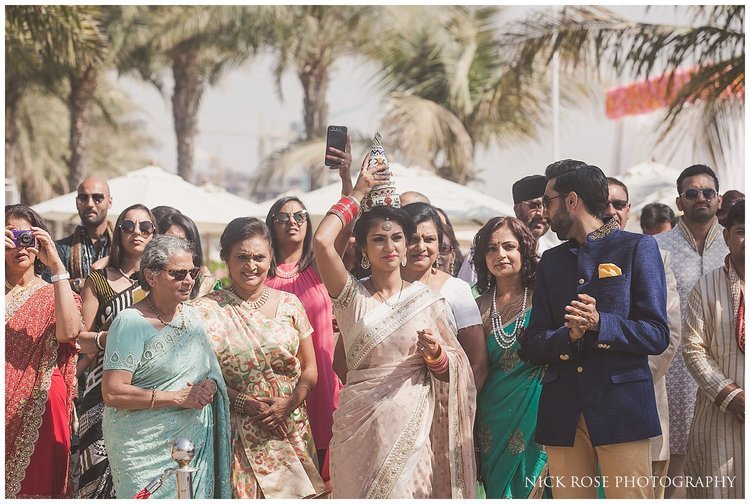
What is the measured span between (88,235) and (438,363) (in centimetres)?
317

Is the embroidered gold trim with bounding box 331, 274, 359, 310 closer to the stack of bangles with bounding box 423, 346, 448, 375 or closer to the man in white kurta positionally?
the stack of bangles with bounding box 423, 346, 448, 375

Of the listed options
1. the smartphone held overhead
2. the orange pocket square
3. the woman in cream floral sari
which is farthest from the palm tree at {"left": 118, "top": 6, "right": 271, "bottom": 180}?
the orange pocket square

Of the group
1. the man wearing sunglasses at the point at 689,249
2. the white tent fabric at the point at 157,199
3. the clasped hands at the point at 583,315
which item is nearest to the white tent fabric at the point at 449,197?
the white tent fabric at the point at 157,199

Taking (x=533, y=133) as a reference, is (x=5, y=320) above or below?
below

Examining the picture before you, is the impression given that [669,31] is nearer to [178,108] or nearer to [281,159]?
[281,159]

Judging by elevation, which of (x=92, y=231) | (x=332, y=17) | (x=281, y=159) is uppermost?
(x=332, y=17)

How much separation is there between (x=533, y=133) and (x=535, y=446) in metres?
18.7

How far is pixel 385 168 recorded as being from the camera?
5.04 meters

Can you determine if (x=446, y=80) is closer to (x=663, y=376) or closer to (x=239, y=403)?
(x=663, y=376)

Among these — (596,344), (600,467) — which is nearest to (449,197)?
(600,467)

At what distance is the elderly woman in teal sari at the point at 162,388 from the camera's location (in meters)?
4.69

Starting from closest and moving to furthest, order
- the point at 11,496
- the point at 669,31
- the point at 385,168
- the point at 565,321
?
the point at 565,321 → the point at 385,168 → the point at 11,496 → the point at 669,31

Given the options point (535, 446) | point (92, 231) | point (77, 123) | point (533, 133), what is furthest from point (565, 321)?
point (533, 133)

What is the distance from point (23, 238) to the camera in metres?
5.41
